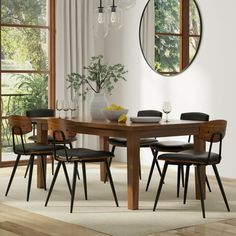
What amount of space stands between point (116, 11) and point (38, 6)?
8.86 feet

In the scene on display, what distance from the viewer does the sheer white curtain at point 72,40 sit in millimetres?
8125

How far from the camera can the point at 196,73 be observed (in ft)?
23.9

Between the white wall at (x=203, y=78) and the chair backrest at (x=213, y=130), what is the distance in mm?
1846

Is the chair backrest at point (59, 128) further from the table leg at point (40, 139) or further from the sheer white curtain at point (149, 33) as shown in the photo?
the sheer white curtain at point (149, 33)

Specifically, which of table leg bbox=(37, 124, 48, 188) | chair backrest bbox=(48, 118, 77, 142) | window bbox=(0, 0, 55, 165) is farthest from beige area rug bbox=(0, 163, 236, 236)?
window bbox=(0, 0, 55, 165)

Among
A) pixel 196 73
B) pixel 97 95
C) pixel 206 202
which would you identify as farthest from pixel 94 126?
pixel 196 73

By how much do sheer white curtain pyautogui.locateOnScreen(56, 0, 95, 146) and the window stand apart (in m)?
0.12

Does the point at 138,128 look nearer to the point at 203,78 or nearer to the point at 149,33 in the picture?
the point at 203,78

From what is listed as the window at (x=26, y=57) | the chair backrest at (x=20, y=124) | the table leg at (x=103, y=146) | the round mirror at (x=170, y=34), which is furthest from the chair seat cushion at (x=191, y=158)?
the window at (x=26, y=57)

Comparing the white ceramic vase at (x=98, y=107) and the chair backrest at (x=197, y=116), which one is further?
the chair backrest at (x=197, y=116)

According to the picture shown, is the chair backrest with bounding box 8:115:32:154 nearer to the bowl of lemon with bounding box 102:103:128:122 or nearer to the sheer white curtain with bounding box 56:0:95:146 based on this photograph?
the bowl of lemon with bounding box 102:103:128:122

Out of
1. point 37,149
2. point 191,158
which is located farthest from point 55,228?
point 37,149

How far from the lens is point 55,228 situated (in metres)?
4.48

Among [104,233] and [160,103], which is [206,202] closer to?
[104,233]
